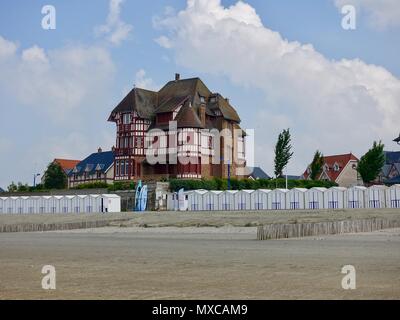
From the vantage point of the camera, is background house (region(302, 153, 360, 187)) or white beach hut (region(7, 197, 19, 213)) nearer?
white beach hut (region(7, 197, 19, 213))

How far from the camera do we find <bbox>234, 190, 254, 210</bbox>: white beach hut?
68.5 metres

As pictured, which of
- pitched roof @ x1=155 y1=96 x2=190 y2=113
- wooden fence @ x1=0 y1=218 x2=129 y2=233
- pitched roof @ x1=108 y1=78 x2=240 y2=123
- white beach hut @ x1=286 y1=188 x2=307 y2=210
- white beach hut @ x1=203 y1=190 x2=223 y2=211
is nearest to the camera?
wooden fence @ x1=0 y1=218 x2=129 y2=233

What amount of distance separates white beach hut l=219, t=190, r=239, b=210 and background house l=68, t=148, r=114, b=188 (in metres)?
42.6

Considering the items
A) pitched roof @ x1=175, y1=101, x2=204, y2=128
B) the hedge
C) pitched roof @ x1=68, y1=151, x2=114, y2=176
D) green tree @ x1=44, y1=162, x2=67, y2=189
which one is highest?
pitched roof @ x1=175, y1=101, x2=204, y2=128

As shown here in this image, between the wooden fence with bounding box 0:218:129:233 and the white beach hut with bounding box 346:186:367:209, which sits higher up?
the white beach hut with bounding box 346:186:367:209

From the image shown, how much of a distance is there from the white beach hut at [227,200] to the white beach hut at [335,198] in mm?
11433

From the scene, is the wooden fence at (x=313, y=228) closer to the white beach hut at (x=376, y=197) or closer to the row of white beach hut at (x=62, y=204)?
the white beach hut at (x=376, y=197)

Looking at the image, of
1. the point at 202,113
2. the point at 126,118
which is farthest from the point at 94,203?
the point at 202,113

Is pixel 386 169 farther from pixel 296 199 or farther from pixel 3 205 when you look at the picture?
pixel 3 205

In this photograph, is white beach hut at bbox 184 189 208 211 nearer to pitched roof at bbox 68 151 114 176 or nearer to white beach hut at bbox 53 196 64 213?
white beach hut at bbox 53 196 64 213

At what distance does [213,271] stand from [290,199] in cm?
4836

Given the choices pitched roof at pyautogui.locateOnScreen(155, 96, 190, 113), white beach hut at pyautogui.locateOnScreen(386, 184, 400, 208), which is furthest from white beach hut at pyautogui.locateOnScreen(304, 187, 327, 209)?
pitched roof at pyautogui.locateOnScreen(155, 96, 190, 113)
